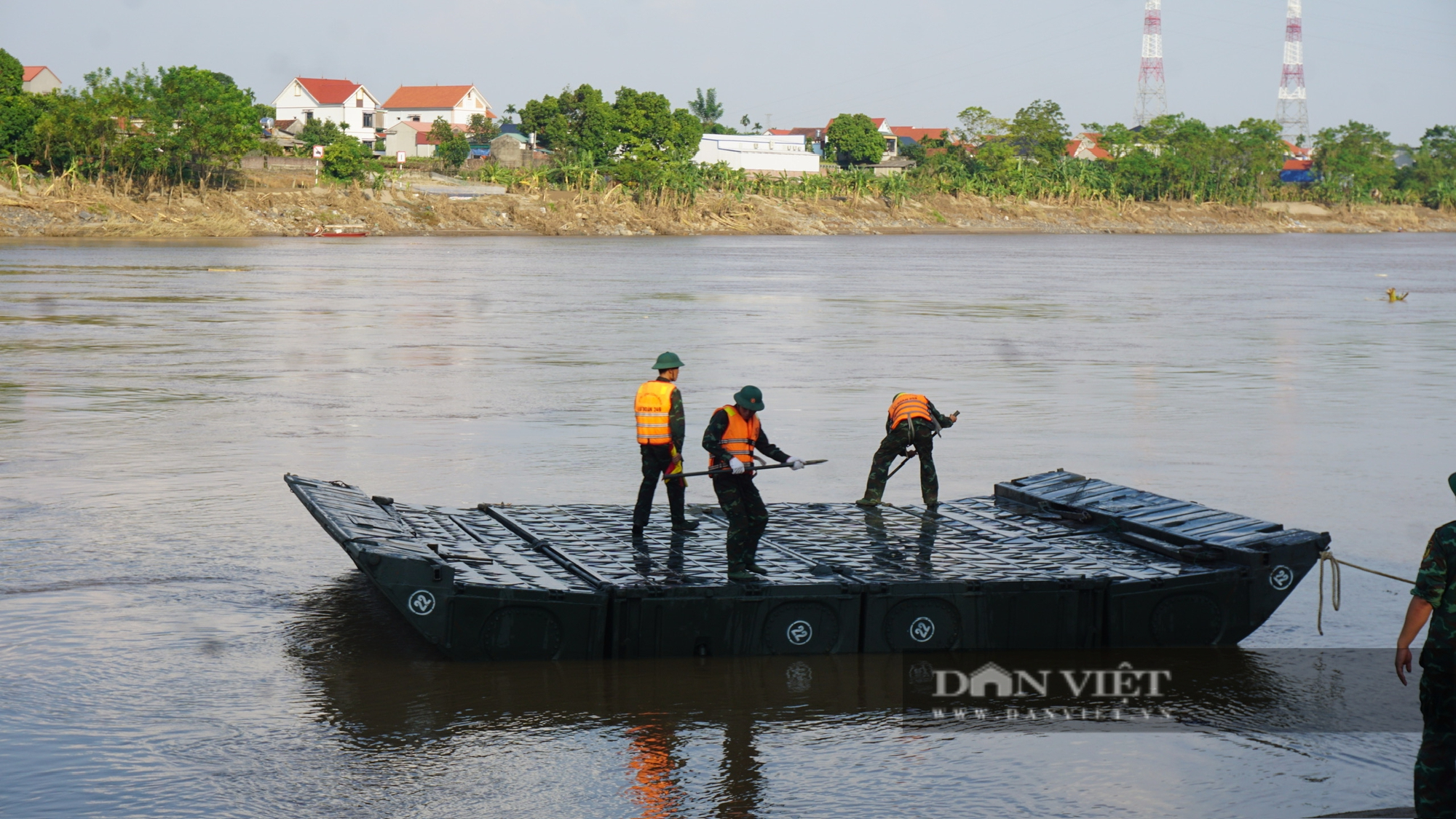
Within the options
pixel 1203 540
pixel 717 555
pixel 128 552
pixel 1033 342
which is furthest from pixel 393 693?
pixel 1033 342

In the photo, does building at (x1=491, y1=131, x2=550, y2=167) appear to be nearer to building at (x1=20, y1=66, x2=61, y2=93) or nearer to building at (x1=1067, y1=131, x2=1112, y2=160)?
building at (x1=20, y1=66, x2=61, y2=93)

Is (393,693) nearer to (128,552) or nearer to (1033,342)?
(128,552)

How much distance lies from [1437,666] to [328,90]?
154 metres

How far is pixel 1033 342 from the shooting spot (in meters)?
32.8

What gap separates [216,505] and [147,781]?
692cm

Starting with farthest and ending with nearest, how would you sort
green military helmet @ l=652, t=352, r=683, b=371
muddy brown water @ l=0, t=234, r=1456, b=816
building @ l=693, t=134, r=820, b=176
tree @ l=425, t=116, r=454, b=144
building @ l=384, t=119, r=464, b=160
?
building @ l=384, t=119, r=464, b=160, building @ l=693, t=134, r=820, b=176, tree @ l=425, t=116, r=454, b=144, green military helmet @ l=652, t=352, r=683, b=371, muddy brown water @ l=0, t=234, r=1456, b=816

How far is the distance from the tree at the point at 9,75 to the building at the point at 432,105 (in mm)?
67736

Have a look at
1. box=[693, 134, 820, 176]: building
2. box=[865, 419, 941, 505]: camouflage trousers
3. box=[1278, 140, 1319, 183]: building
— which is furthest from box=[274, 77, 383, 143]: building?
box=[865, 419, 941, 505]: camouflage trousers

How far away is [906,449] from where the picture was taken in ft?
41.4

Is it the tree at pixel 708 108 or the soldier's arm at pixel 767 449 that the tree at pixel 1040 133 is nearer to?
the tree at pixel 708 108

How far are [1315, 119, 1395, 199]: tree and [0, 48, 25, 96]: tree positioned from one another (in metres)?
143

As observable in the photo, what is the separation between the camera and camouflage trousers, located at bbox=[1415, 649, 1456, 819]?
5914mm

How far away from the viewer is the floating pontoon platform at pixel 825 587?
9.18 m

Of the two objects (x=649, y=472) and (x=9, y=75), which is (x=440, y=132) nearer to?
(x=9, y=75)
